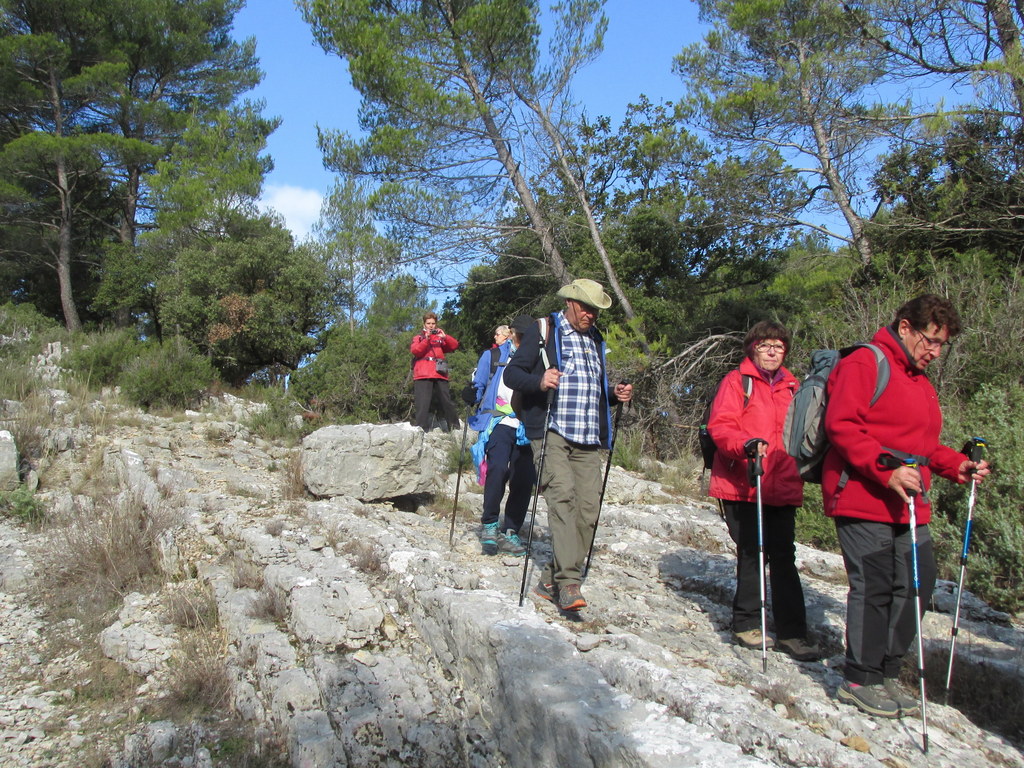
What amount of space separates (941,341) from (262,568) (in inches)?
166

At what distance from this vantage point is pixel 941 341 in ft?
10.3

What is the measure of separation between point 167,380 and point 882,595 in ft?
35.9

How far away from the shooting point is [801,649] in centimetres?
376

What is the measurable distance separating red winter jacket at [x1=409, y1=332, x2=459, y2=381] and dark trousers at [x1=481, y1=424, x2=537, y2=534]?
4.24m

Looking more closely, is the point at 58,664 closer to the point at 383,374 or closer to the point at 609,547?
the point at 609,547

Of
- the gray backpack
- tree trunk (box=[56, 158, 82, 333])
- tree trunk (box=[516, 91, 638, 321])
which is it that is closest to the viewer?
the gray backpack

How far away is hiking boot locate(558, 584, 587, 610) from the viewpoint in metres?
4.02

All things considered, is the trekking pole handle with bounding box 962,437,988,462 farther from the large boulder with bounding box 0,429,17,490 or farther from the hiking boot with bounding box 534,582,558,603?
the large boulder with bounding box 0,429,17,490

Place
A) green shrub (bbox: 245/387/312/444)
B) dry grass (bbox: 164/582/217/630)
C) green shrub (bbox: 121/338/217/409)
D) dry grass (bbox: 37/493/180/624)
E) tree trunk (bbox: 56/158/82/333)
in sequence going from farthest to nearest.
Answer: tree trunk (bbox: 56/158/82/333) < green shrub (bbox: 121/338/217/409) < green shrub (bbox: 245/387/312/444) < dry grass (bbox: 37/493/180/624) < dry grass (bbox: 164/582/217/630)

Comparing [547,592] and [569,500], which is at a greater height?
[569,500]

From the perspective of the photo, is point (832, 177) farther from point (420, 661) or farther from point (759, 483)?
point (420, 661)

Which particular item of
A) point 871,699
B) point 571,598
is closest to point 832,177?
point 571,598

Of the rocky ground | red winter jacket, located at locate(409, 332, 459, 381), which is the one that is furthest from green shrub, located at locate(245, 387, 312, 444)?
the rocky ground

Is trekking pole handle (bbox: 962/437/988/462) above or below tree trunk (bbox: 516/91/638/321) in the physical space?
below
